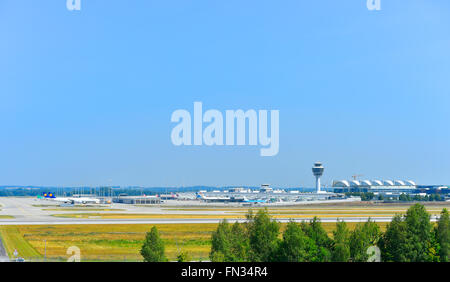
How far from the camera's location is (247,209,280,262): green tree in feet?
118

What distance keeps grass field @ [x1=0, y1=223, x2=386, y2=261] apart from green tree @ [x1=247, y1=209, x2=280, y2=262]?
1281cm

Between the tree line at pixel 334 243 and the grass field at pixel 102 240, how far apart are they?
480 inches

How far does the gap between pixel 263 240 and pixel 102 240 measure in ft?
111

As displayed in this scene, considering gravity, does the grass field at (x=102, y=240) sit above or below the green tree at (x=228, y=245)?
below

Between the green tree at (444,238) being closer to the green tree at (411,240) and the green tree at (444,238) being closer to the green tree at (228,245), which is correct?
the green tree at (411,240)

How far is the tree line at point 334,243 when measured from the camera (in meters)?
35.8

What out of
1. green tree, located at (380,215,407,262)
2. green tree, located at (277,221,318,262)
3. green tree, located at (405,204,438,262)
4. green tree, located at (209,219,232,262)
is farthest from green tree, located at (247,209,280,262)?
green tree, located at (405,204,438,262)

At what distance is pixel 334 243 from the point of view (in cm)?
3775

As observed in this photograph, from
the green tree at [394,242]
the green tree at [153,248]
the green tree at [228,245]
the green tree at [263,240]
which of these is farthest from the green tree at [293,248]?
the green tree at [153,248]

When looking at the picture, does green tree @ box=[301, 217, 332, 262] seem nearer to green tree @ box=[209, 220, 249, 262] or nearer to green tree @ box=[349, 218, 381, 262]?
green tree @ box=[349, 218, 381, 262]

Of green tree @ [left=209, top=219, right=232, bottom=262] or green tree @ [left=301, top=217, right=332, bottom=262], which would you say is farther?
green tree @ [left=301, top=217, right=332, bottom=262]
